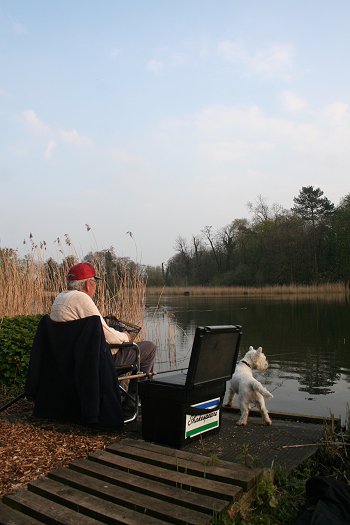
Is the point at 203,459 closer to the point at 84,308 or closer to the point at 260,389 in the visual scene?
the point at 260,389

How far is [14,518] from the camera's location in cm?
233

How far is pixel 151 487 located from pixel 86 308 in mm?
1451

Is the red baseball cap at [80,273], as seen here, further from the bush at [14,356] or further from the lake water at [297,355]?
the lake water at [297,355]

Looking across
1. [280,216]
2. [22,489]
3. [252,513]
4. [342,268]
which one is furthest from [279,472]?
[280,216]

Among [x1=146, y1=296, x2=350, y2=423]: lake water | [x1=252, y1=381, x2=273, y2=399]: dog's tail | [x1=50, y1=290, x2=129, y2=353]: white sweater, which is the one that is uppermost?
[x1=50, y1=290, x2=129, y2=353]: white sweater

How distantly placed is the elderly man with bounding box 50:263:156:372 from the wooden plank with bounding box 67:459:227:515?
1039 millimetres

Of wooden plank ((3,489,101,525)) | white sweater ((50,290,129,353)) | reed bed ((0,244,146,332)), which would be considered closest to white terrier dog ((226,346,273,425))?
white sweater ((50,290,129,353))

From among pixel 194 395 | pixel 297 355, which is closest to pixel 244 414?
pixel 194 395

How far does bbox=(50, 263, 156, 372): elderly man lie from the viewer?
11.8 feet

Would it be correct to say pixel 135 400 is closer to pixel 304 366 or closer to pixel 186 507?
pixel 186 507

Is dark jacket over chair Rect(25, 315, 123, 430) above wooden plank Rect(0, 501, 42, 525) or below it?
above

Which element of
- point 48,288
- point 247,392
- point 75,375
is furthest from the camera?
point 48,288

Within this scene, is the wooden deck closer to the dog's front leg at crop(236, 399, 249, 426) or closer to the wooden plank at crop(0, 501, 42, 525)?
the wooden plank at crop(0, 501, 42, 525)

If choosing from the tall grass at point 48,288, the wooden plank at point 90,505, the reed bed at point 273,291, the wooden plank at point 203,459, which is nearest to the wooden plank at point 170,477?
the wooden plank at point 203,459
